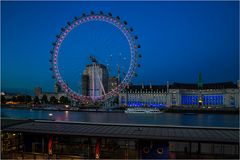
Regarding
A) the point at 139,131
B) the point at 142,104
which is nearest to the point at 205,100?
the point at 142,104

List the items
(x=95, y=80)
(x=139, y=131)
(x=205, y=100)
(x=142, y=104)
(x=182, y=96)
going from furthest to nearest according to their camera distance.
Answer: (x=182, y=96), (x=142, y=104), (x=205, y=100), (x=95, y=80), (x=139, y=131)

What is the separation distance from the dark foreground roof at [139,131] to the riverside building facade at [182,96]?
4939 cm

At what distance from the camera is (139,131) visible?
7383mm

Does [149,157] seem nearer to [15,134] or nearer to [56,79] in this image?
[15,134]

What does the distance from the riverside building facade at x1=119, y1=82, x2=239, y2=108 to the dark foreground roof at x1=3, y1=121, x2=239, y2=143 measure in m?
49.4

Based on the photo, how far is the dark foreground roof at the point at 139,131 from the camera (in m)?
6.70

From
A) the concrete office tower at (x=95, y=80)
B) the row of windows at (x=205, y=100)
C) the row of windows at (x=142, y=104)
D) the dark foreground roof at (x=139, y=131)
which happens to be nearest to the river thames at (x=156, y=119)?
the concrete office tower at (x=95, y=80)

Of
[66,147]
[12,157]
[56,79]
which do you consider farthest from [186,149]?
[56,79]

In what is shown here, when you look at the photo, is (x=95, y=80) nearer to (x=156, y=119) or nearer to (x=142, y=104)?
(x=156, y=119)

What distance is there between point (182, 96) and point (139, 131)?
52774 mm

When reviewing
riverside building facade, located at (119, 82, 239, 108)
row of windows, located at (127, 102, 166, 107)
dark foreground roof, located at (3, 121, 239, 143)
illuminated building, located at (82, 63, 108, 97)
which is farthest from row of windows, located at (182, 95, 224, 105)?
dark foreground roof, located at (3, 121, 239, 143)

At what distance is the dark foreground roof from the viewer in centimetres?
670

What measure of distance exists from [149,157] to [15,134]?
3758mm

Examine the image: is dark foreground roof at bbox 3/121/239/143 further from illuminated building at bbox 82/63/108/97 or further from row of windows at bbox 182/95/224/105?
row of windows at bbox 182/95/224/105
